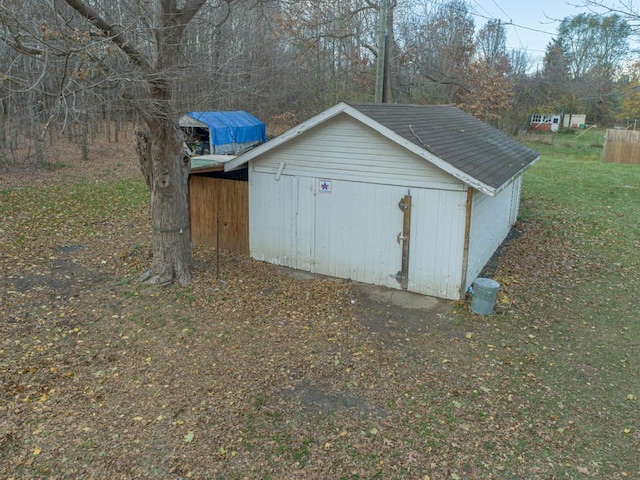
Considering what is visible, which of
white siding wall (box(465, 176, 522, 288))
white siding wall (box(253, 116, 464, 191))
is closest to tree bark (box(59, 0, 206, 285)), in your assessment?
white siding wall (box(253, 116, 464, 191))

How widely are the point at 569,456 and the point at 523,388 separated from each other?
1.19 metres

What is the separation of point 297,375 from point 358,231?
3636 mm

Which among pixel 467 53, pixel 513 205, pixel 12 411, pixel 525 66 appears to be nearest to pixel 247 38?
pixel 513 205

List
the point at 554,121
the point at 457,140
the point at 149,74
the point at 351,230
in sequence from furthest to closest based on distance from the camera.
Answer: the point at 554,121, the point at 457,140, the point at 351,230, the point at 149,74

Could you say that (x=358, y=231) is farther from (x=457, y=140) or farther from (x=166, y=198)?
(x=166, y=198)

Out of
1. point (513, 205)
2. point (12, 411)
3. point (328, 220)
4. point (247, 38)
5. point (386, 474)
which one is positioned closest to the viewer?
point (386, 474)

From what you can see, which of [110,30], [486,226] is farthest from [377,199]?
[110,30]

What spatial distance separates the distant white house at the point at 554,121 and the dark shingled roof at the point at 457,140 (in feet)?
104

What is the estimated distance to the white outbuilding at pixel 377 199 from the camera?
8.14 meters

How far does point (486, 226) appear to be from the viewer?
9625mm

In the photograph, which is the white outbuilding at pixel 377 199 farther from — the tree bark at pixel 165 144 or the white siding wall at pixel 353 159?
the tree bark at pixel 165 144

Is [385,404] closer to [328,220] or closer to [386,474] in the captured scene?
[386,474]

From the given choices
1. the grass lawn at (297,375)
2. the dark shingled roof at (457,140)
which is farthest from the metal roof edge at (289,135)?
the grass lawn at (297,375)

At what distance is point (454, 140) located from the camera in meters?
9.79
